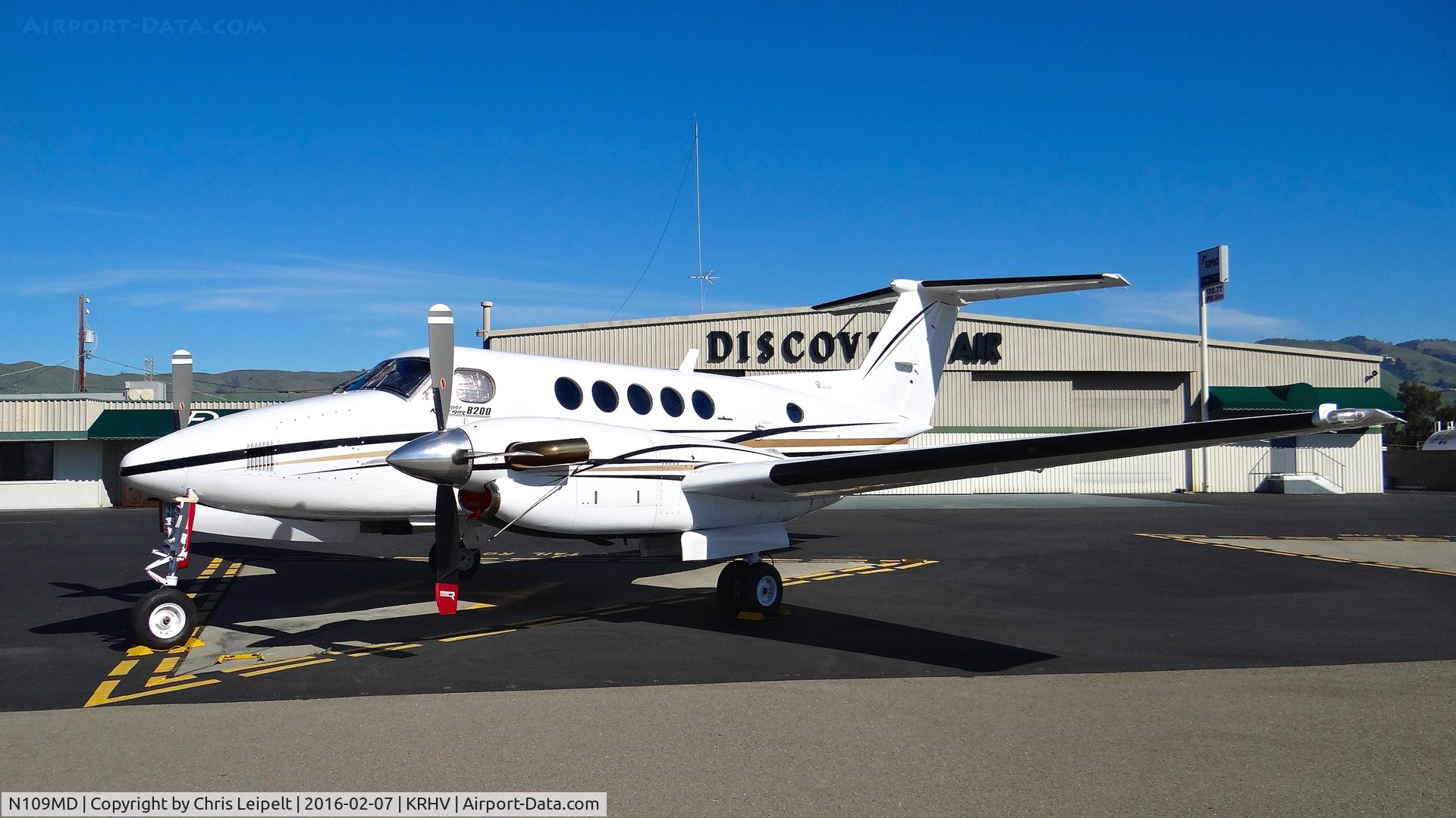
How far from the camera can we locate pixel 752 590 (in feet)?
35.9

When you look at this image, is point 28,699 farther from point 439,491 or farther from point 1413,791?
point 1413,791

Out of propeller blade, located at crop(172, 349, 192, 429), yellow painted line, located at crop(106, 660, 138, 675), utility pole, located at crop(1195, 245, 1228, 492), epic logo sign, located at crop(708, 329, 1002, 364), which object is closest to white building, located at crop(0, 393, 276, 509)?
epic logo sign, located at crop(708, 329, 1002, 364)

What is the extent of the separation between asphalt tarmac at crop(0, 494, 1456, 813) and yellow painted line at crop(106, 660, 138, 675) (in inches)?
1.6

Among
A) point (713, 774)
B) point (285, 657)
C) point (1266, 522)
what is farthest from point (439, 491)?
point (1266, 522)

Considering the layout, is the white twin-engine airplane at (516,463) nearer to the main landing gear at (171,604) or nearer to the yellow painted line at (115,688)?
the main landing gear at (171,604)

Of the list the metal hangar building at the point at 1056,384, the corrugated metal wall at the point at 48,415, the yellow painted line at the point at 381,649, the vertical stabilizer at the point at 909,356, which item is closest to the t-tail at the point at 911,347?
the vertical stabilizer at the point at 909,356

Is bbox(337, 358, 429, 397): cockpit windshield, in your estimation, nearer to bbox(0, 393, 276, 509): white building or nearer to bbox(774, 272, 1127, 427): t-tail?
bbox(774, 272, 1127, 427): t-tail

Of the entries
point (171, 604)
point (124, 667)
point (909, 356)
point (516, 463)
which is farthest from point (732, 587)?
point (909, 356)

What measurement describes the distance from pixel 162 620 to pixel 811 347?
3168 centimetres

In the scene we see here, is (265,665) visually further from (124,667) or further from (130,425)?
(130,425)

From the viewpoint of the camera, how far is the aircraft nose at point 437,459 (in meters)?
8.57

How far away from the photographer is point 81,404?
107 ft

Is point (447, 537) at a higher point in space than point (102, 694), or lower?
higher

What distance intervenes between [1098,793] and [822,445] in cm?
933
